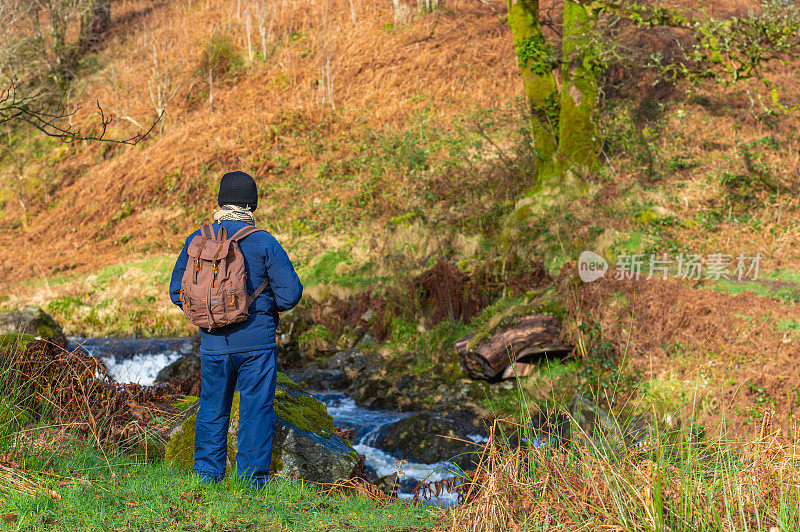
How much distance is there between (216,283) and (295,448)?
1.64 m

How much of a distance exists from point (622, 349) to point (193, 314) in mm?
5985

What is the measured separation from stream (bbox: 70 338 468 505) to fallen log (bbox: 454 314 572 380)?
1278 millimetres

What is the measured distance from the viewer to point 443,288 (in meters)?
10.8

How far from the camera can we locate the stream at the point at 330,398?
23.6ft

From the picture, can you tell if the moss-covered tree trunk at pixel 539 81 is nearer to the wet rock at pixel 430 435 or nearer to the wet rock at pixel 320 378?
the wet rock at pixel 320 378

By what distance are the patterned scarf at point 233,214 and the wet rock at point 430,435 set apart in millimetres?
4257

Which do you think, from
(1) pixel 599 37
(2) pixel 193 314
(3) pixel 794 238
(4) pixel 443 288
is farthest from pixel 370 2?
(2) pixel 193 314

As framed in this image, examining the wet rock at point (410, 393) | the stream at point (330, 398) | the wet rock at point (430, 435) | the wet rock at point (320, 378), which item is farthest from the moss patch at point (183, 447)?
the wet rock at point (320, 378)

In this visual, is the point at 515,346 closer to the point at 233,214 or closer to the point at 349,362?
the point at 349,362

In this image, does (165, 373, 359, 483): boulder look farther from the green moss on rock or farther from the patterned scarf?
the patterned scarf

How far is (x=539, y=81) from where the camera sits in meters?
12.1

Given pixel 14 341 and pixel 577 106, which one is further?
pixel 577 106

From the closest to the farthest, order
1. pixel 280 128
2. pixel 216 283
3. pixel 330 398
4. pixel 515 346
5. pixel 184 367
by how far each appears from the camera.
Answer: pixel 216 283, pixel 515 346, pixel 330 398, pixel 184 367, pixel 280 128

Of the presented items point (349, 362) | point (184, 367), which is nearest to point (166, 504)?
point (184, 367)
